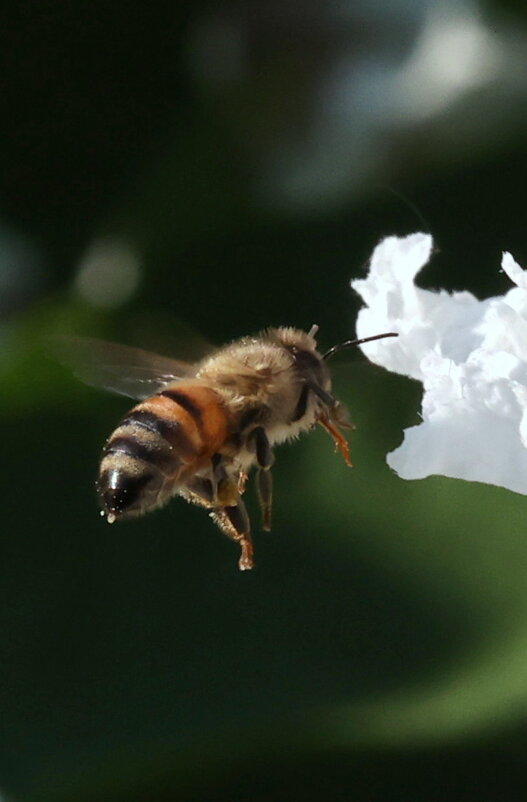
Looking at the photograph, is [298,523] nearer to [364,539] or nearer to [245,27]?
[364,539]

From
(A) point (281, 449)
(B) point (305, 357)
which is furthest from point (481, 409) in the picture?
(A) point (281, 449)

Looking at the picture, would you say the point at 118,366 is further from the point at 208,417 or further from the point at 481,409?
the point at 481,409

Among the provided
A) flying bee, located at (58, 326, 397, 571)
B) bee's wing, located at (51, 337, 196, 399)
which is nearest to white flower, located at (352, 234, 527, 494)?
flying bee, located at (58, 326, 397, 571)

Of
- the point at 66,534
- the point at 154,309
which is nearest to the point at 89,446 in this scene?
the point at 66,534

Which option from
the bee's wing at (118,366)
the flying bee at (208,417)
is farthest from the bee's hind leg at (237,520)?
the bee's wing at (118,366)

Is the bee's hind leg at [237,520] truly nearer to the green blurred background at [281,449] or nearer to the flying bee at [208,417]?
the flying bee at [208,417]

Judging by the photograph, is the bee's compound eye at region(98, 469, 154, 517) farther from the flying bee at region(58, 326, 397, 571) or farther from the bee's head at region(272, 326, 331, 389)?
the bee's head at region(272, 326, 331, 389)
